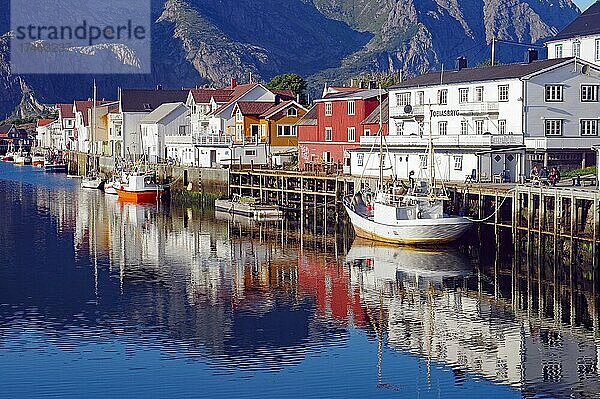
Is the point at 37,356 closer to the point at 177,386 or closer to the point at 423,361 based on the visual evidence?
the point at 177,386

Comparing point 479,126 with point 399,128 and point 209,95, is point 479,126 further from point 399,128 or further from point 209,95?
point 209,95

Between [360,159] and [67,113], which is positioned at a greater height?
[67,113]

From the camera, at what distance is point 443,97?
67.1 metres

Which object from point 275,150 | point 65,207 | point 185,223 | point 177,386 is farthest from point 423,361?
point 275,150

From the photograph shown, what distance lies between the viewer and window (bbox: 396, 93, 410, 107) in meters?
70.7

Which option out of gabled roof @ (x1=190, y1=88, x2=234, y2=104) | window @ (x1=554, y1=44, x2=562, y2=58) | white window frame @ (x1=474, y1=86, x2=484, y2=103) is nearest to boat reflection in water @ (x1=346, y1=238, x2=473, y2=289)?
white window frame @ (x1=474, y1=86, x2=484, y2=103)

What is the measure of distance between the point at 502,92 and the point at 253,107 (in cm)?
3364

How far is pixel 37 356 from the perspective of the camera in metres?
32.3

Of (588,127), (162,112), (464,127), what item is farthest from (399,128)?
(162,112)

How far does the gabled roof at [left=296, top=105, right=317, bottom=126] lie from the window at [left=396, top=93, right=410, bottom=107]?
9896 mm

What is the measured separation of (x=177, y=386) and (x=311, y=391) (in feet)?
11.9

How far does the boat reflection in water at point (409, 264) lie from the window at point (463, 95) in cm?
1434

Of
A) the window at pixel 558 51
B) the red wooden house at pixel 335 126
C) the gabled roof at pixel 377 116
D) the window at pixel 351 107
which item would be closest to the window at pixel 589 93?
the window at pixel 558 51

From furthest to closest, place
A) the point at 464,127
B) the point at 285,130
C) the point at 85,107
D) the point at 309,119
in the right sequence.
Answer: the point at 85,107
the point at 285,130
the point at 309,119
the point at 464,127
